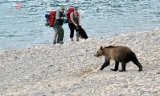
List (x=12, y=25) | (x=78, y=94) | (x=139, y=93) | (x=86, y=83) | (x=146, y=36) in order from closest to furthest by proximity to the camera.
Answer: (x=139, y=93) < (x=78, y=94) < (x=86, y=83) < (x=146, y=36) < (x=12, y=25)

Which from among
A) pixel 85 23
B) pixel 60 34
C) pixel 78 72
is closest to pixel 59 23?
pixel 60 34

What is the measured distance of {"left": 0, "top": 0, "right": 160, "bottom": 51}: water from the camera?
99.7ft

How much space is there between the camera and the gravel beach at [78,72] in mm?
10625

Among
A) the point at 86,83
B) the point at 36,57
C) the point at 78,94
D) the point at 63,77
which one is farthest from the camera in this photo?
the point at 36,57

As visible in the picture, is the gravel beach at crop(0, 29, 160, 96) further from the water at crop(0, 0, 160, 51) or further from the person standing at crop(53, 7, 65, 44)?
the water at crop(0, 0, 160, 51)

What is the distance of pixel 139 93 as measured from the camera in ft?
31.7

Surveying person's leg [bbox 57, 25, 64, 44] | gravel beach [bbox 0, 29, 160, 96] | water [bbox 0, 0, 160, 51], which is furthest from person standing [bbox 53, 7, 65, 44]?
water [bbox 0, 0, 160, 51]

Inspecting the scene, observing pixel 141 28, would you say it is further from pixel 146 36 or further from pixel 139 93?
pixel 139 93

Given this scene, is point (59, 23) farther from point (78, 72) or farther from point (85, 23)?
point (85, 23)

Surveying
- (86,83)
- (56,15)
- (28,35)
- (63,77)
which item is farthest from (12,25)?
(86,83)

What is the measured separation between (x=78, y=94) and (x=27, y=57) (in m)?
8.62

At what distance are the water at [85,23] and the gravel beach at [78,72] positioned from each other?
814 cm

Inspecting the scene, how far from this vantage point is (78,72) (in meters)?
14.4

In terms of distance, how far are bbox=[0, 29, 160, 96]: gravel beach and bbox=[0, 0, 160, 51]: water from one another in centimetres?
814
